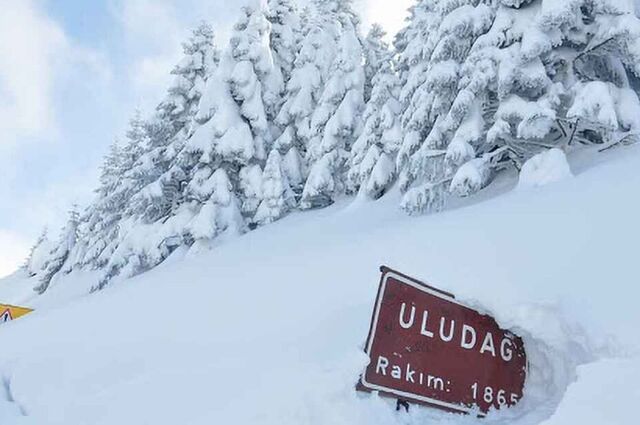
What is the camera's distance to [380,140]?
19.4 metres

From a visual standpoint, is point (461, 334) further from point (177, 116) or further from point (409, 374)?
point (177, 116)

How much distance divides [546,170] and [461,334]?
736 centimetres

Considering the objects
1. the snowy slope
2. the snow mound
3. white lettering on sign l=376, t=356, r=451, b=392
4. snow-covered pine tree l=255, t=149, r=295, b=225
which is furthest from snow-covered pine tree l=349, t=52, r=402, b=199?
white lettering on sign l=376, t=356, r=451, b=392

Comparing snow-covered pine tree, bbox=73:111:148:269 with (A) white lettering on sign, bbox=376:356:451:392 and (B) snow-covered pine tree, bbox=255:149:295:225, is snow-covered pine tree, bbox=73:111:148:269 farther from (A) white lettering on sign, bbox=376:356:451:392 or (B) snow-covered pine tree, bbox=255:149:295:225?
(A) white lettering on sign, bbox=376:356:451:392

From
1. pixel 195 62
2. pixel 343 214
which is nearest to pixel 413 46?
pixel 343 214

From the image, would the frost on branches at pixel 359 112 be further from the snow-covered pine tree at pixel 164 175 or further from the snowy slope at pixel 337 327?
the snowy slope at pixel 337 327

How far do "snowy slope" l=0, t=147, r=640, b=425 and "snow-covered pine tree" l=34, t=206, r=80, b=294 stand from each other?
2871 cm

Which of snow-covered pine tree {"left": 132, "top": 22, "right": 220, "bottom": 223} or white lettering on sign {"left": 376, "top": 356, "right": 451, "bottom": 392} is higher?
snow-covered pine tree {"left": 132, "top": 22, "right": 220, "bottom": 223}

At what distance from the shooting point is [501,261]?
6121mm

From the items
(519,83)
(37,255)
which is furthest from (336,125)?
(37,255)

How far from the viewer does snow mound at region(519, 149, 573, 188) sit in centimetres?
1026

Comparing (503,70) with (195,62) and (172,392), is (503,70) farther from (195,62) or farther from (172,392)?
(195,62)

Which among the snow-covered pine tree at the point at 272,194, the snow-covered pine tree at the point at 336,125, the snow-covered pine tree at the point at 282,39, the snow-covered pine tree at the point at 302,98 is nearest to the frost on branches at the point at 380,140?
the snow-covered pine tree at the point at 336,125

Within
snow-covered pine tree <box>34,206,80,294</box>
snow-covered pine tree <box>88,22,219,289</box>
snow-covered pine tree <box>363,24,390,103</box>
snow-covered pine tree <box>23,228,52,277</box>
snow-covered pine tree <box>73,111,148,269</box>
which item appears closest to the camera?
snow-covered pine tree <box>88,22,219,289</box>
